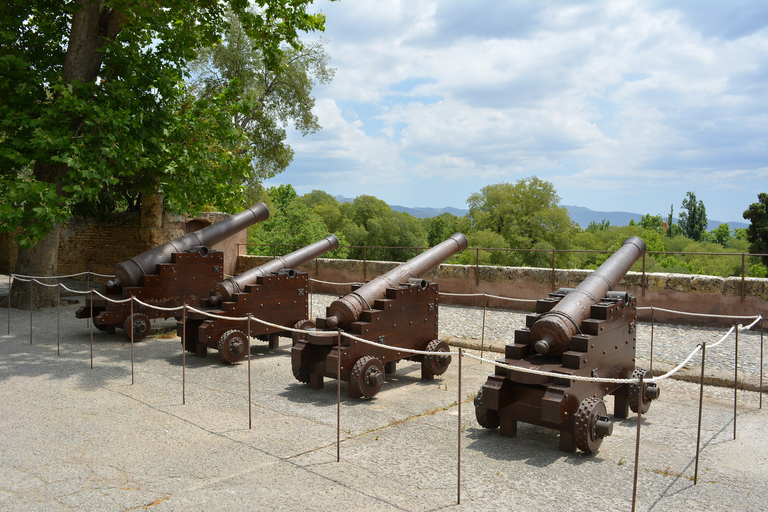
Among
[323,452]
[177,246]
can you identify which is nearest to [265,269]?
[177,246]

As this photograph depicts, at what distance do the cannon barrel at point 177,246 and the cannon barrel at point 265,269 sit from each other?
1718 mm

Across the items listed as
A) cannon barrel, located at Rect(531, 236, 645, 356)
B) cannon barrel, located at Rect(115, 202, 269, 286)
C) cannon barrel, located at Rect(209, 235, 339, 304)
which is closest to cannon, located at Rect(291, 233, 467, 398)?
cannon barrel, located at Rect(531, 236, 645, 356)

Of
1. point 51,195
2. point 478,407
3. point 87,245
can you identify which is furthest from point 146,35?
point 478,407

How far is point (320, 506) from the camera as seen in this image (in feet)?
10.6

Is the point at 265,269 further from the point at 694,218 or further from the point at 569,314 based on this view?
the point at 694,218

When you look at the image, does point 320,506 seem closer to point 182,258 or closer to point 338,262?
point 182,258

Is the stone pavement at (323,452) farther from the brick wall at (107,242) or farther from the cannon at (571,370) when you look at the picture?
the brick wall at (107,242)

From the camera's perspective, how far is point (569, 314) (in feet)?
15.1

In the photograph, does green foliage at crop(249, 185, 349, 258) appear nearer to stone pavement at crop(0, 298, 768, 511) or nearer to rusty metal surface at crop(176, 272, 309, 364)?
rusty metal surface at crop(176, 272, 309, 364)

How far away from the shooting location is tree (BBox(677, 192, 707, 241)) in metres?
83.9

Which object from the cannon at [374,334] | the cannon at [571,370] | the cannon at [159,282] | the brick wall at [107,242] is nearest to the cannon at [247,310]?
the cannon at [159,282]

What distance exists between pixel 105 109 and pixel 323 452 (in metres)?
7.24

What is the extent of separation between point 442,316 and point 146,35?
7491 millimetres

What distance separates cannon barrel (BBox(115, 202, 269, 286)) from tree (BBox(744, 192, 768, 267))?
23067 millimetres
